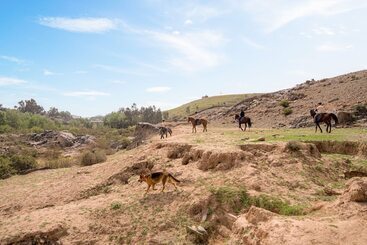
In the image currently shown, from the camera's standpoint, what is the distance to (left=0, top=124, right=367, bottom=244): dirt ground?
11.2 metres

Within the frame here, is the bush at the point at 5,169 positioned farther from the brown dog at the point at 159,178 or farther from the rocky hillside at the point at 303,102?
the rocky hillside at the point at 303,102

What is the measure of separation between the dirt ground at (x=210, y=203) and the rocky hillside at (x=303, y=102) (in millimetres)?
17688

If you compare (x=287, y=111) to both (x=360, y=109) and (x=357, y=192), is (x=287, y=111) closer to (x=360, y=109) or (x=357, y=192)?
(x=360, y=109)

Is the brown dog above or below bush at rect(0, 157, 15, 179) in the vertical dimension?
above

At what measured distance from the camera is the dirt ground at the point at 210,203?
439 inches

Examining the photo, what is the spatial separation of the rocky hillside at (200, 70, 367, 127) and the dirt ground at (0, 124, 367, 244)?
17.7 metres

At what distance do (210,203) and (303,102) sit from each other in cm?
3354

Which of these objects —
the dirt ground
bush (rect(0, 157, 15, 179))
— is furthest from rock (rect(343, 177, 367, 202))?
bush (rect(0, 157, 15, 179))

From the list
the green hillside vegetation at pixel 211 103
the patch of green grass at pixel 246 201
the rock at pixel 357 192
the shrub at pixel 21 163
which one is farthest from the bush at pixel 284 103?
the green hillside vegetation at pixel 211 103

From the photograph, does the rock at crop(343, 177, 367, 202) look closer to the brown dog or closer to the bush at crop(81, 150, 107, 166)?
the brown dog

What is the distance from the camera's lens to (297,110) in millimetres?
42719

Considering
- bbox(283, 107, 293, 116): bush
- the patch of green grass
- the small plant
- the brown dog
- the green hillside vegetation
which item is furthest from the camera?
the green hillside vegetation

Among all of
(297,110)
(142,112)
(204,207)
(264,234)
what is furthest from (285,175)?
(142,112)

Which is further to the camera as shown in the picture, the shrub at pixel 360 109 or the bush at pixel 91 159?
the bush at pixel 91 159
